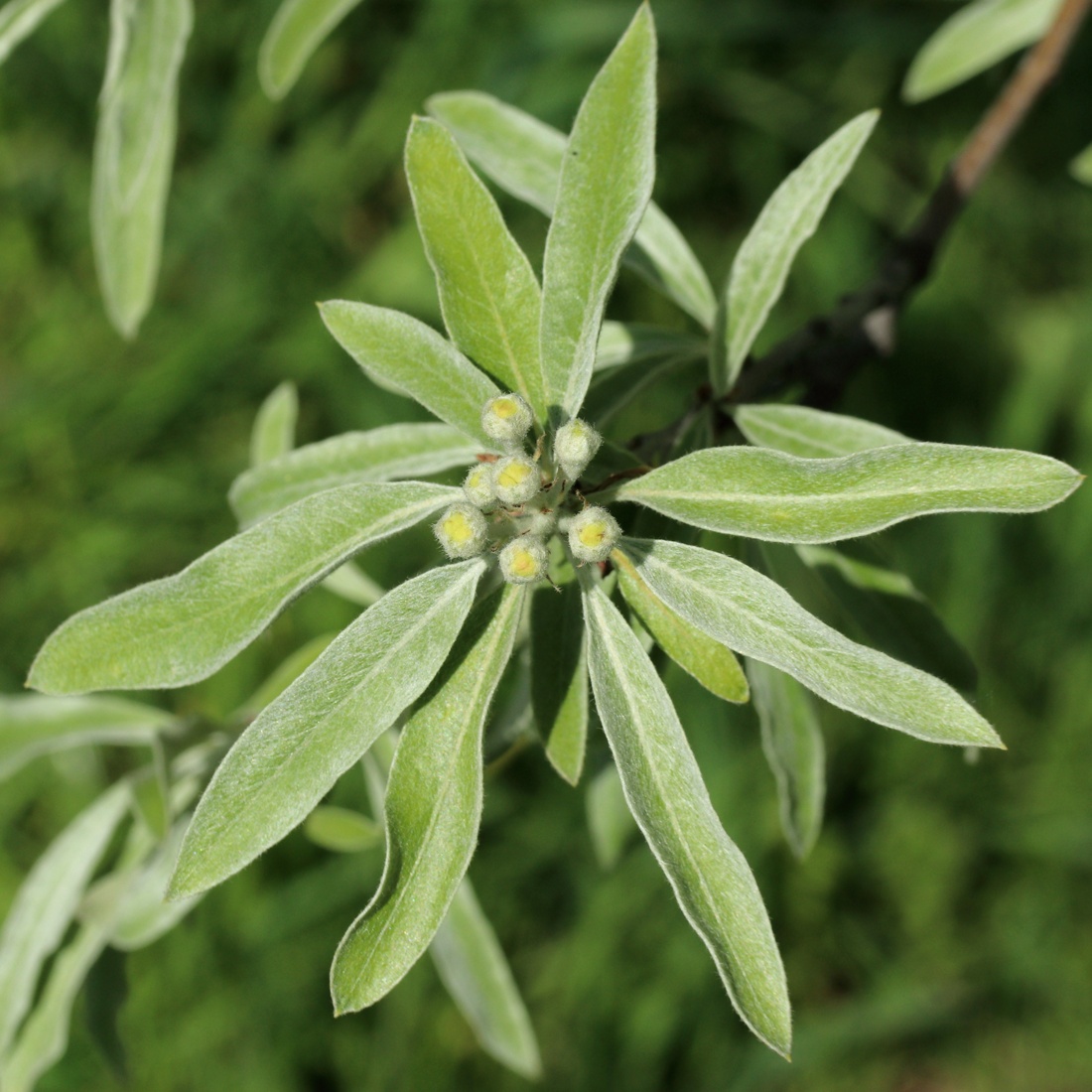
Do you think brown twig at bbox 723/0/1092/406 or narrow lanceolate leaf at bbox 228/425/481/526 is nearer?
narrow lanceolate leaf at bbox 228/425/481/526

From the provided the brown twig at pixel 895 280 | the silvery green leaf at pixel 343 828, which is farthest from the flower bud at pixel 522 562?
the silvery green leaf at pixel 343 828

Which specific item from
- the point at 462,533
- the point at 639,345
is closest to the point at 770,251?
the point at 639,345

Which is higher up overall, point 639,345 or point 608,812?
point 639,345

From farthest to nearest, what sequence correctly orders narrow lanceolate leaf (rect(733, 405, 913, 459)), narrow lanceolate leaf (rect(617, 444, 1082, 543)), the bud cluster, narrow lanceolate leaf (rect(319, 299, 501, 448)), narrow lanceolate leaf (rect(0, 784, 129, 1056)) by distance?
narrow lanceolate leaf (rect(0, 784, 129, 1056)) → narrow lanceolate leaf (rect(733, 405, 913, 459)) → narrow lanceolate leaf (rect(319, 299, 501, 448)) → the bud cluster → narrow lanceolate leaf (rect(617, 444, 1082, 543))

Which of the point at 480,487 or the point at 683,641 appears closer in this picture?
the point at 480,487

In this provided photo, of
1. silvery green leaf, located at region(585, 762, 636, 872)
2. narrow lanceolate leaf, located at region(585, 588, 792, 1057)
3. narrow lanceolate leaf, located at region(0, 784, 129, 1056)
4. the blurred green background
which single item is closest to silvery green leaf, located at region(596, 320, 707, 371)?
narrow lanceolate leaf, located at region(585, 588, 792, 1057)

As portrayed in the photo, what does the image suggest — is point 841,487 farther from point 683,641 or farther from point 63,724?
point 63,724

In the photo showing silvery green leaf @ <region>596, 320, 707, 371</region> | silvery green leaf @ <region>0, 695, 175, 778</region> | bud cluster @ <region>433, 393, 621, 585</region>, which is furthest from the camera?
silvery green leaf @ <region>0, 695, 175, 778</region>

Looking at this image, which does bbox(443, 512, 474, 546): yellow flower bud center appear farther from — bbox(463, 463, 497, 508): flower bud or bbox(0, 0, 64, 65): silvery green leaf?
bbox(0, 0, 64, 65): silvery green leaf
